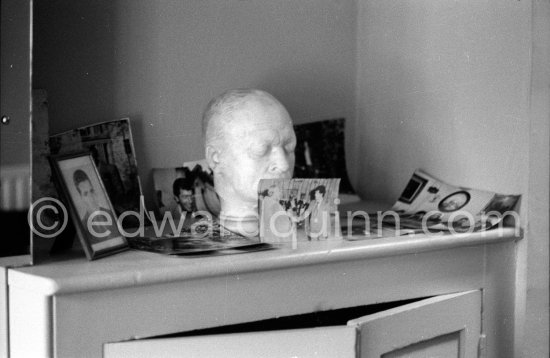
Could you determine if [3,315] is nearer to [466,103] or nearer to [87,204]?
[87,204]

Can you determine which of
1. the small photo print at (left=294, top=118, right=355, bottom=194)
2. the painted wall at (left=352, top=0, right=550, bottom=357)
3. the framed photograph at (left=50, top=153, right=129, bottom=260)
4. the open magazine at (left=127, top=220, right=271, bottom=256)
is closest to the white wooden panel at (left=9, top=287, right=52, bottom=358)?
the framed photograph at (left=50, top=153, right=129, bottom=260)

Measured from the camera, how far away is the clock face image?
1.76 metres

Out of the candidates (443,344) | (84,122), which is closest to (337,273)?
(443,344)

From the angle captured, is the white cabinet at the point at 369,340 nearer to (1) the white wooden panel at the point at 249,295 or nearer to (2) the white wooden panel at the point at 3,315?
(1) the white wooden panel at the point at 249,295

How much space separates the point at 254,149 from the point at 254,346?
0.39 m

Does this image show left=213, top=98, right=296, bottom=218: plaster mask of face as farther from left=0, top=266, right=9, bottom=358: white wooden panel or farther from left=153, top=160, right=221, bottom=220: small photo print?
left=0, top=266, right=9, bottom=358: white wooden panel

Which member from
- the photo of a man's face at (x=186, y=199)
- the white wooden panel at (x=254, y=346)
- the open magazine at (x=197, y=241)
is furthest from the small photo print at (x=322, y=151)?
the white wooden panel at (x=254, y=346)

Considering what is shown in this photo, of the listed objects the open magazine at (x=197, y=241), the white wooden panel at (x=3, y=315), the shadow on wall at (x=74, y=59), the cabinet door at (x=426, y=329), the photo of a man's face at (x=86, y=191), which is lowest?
the cabinet door at (x=426, y=329)

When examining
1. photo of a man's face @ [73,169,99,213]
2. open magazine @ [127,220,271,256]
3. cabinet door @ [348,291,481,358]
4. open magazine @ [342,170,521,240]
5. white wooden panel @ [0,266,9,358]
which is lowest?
cabinet door @ [348,291,481,358]

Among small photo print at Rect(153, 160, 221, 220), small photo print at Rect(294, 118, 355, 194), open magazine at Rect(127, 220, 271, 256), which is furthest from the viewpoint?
small photo print at Rect(294, 118, 355, 194)

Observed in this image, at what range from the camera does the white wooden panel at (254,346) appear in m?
1.17

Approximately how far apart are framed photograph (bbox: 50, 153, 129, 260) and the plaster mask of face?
27 cm

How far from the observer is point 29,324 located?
3.67 ft

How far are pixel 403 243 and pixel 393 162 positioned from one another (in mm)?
526
